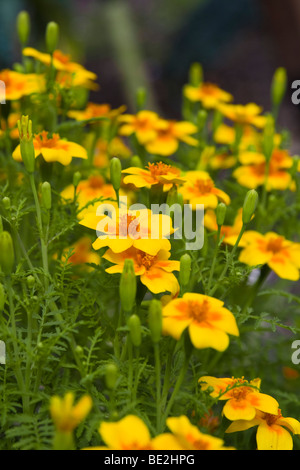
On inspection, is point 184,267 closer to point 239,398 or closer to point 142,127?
point 239,398

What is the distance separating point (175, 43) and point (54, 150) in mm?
2717

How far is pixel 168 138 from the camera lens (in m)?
1.01

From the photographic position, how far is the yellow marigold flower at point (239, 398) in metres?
0.57

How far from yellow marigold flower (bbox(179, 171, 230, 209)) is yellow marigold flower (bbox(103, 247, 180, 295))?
0.42 ft

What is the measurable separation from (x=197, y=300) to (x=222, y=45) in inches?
111

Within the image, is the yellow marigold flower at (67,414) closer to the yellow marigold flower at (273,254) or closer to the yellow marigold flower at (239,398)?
the yellow marigold flower at (239,398)

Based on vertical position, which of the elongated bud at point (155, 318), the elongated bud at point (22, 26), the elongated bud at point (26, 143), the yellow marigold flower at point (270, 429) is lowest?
the yellow marigold flower at point (270, 429)

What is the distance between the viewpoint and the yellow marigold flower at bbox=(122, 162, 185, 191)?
684 mm

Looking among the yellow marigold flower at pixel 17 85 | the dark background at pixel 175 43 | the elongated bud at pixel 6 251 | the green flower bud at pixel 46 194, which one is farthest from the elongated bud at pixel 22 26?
the dark background at pixel 175 43

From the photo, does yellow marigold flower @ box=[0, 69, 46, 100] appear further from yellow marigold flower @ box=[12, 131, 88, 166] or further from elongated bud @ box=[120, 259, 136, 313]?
elongated bud @ box=[120, 259, 136, 313]

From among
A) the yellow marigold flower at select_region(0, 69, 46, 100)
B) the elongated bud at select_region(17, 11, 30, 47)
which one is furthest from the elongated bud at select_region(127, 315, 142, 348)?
the elongated bud at select_region(17, 11, 30, 47)

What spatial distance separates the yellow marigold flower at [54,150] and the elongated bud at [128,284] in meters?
0.22
